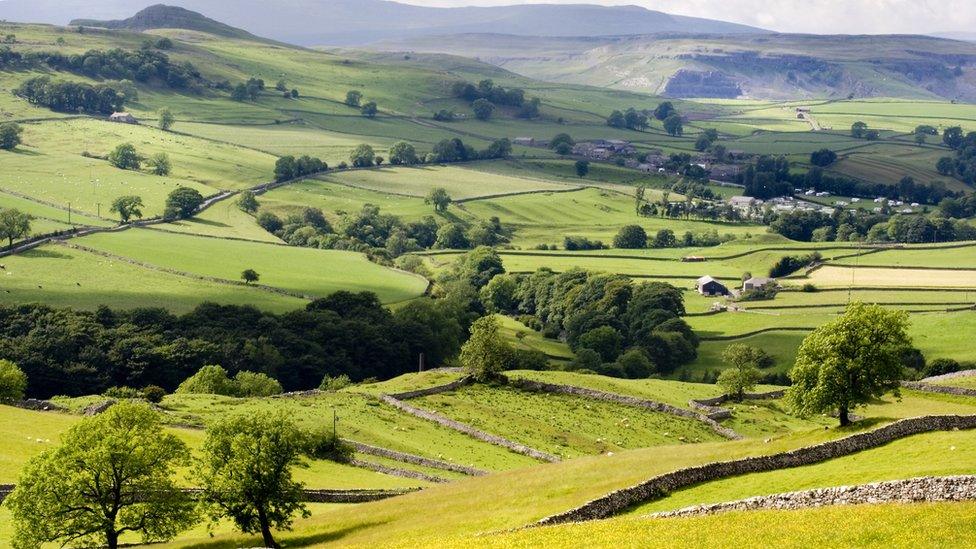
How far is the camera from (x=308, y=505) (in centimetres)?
6744

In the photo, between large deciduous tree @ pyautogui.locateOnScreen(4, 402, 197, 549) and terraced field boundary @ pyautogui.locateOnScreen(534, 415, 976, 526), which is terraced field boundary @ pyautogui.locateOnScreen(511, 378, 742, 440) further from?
large deciduous tree @ pyautogui.locateOnScreen(4, 402, 197, 549)

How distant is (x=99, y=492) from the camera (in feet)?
182

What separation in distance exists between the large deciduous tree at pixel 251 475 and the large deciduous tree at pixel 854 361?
1193 inches

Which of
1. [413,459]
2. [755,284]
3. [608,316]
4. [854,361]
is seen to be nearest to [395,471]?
[413,459]

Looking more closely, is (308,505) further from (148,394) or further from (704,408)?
(704,408)

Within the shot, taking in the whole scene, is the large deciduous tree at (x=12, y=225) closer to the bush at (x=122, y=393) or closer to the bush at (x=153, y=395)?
the bush at (x=122, y=393)

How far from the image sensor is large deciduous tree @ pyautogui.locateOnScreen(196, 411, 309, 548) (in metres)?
57.1

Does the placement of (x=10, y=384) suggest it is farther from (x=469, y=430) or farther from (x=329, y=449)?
(x=469, y=430)

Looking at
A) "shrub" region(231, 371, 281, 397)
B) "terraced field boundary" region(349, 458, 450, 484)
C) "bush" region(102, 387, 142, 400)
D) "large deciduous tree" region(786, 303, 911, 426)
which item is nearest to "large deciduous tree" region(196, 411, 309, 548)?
"terraced field boundary" region(349, 458, 450, 484)

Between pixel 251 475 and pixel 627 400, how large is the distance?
46.9 metres

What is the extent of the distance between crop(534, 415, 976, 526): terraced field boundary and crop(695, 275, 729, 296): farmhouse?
111 metres

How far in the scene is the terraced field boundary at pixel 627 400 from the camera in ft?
303

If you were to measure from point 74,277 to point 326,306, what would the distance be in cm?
3390

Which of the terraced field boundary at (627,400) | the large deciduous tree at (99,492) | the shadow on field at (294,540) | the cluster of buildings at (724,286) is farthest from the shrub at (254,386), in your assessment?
the cluster of buildings at (724,286)
